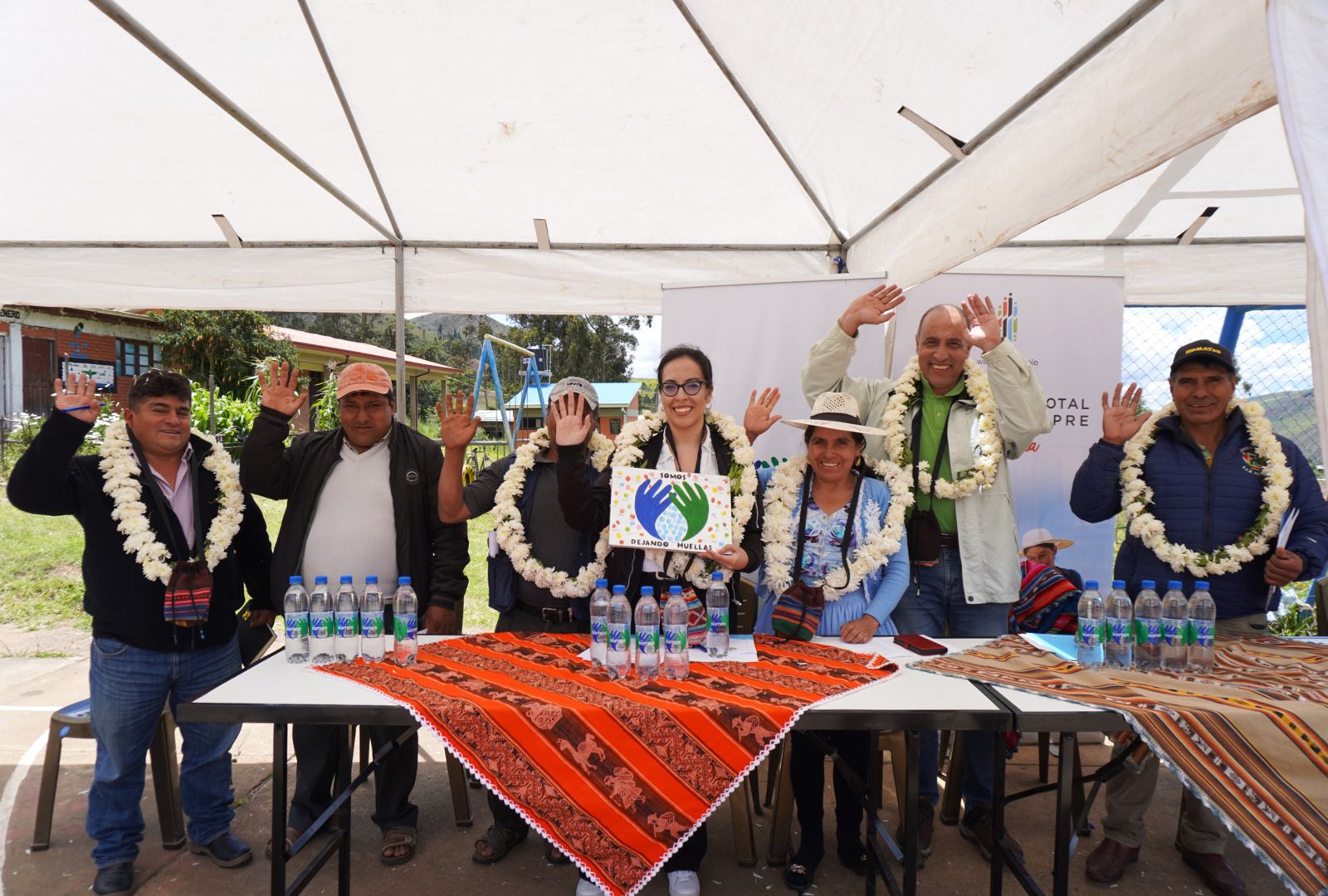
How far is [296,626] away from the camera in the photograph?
279 centimetres

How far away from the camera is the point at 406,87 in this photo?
415 cm

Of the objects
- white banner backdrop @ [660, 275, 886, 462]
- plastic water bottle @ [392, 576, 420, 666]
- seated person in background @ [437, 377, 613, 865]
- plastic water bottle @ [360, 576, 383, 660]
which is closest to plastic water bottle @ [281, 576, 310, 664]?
plastic water bottle @ [360, 576, 383, 660]

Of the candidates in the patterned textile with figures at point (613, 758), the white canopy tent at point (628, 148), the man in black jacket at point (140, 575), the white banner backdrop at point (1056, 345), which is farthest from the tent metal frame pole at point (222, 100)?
the white banner backdrop at point (1056, 345)

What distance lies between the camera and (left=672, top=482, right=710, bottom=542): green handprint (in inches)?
115

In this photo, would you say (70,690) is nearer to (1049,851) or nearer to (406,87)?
(406,87)

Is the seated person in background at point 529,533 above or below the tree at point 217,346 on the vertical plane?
below

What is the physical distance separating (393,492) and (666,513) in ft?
4.03

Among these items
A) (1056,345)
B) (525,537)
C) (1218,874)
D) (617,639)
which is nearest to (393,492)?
(525,537)

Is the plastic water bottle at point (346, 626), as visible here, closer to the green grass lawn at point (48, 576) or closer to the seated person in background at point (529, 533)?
the seated person in background at point (529, 533)

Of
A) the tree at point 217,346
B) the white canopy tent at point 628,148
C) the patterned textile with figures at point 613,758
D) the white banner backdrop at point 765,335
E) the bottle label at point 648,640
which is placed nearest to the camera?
the patterned textile with figures at point 613,758

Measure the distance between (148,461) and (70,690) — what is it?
10.9ft

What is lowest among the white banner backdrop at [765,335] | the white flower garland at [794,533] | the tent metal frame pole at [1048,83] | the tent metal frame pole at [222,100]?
the white flower garland at [794,533]

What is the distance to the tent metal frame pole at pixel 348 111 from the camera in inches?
147

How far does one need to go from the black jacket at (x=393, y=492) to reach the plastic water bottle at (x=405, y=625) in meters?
0.55
